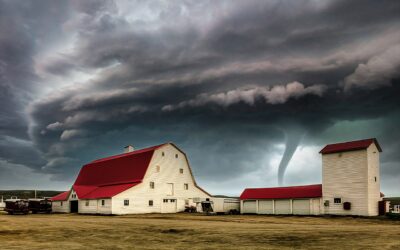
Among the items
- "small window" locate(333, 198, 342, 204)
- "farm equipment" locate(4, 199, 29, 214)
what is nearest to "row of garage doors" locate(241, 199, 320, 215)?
"small window" locate(333, 198, 342, 204)

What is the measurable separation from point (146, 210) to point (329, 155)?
25.5 meters

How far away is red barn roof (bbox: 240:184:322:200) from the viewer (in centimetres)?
5251

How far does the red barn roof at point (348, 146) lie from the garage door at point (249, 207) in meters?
13.8

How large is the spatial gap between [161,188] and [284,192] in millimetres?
17566

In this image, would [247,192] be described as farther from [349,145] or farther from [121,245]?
[121,245]

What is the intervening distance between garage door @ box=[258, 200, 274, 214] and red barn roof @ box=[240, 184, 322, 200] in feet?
2.26

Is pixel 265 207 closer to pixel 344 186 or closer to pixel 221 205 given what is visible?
pixel 221 205

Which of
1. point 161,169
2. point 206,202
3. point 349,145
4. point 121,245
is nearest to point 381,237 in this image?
point 121,245

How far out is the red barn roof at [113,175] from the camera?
198ft

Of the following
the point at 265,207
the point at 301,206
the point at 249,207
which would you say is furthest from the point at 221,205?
Result: the point at 301,206

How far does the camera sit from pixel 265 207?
191 ft

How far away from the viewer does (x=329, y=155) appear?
51.0 metres

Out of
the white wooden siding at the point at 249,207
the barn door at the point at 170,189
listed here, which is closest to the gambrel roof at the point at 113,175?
the barn door at the point at 170,189

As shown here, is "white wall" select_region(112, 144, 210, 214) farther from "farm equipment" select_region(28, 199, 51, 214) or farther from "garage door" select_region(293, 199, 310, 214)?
"garage door" select_region(293, 199, 310, 214)
